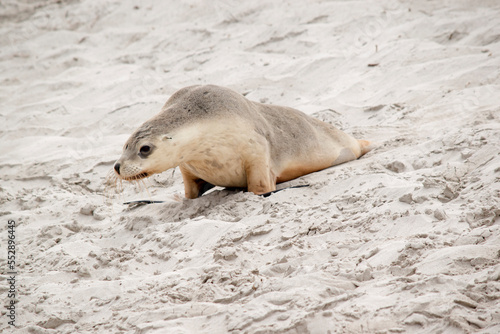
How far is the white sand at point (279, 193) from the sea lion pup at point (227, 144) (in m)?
0.21

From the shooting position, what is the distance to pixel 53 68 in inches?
317

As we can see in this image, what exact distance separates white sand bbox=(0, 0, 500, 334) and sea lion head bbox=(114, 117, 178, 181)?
15.4 inches

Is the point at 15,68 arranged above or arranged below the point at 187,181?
above

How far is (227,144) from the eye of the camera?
12.2 feet

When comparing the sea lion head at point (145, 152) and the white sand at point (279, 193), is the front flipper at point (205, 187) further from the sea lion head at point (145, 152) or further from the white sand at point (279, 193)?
the sea lion head at point (145, 152)

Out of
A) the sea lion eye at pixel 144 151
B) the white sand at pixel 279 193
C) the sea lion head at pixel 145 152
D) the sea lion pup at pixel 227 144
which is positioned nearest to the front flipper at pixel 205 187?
the sea lion pup at pixel 227 144

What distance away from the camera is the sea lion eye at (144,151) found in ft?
11.2

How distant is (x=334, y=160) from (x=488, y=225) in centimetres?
205

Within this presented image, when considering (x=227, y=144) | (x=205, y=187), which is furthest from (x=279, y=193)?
(x=205, y=187)

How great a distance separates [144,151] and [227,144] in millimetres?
615

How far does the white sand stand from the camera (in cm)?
208

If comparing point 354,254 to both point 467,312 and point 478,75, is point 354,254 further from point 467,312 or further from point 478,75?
point 478,75

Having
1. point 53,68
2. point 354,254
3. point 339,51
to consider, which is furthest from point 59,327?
point 53,68

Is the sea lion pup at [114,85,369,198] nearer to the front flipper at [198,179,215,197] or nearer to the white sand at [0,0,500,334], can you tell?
the front flipper at [198,179,215,197]
